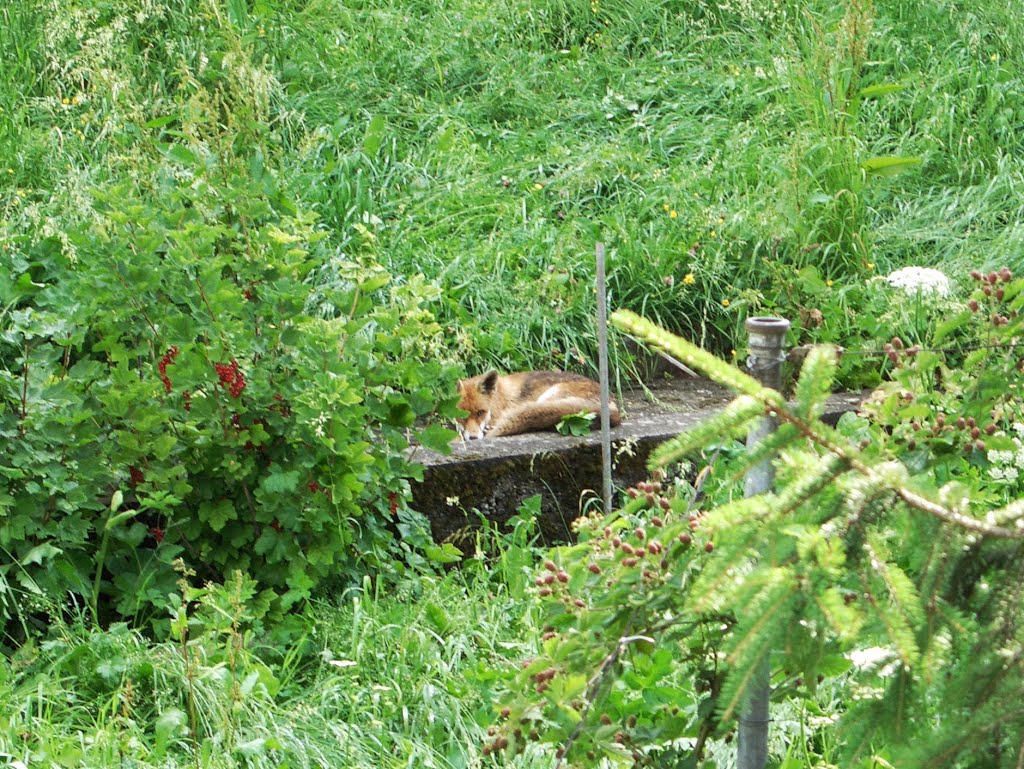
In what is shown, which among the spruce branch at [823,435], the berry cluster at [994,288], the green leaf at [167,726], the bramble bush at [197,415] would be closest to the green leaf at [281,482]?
the bramble bush at [197,415]

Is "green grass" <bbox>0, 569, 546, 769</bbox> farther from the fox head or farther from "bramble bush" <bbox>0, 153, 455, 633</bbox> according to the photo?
the fox head

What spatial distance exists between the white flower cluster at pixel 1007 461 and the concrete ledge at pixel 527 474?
104 cm

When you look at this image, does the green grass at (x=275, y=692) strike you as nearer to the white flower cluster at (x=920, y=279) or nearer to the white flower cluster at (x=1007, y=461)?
the white flower cluster at (x=1007, y=461)

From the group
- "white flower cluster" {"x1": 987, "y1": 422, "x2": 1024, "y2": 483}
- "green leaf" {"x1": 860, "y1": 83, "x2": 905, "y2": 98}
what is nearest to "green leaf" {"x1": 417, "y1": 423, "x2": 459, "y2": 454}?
"white flower cluster" {"x1": 987, "y1": 422, "x2": 1024, "y2": 483}

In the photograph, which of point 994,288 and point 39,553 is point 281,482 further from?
point 994,288

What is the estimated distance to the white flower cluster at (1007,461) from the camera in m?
3.68

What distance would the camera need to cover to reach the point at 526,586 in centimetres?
398

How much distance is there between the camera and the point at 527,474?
477cm

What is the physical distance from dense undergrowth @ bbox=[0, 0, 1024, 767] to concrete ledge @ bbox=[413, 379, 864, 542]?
0.22 m

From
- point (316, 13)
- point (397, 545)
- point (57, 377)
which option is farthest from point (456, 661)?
point (316, 13)

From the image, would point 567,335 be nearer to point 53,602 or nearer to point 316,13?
point 53,602

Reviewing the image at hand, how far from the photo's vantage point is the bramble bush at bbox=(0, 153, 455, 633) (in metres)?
3.55

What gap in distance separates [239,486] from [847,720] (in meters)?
2.49

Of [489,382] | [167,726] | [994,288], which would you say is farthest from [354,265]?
[994,288]
